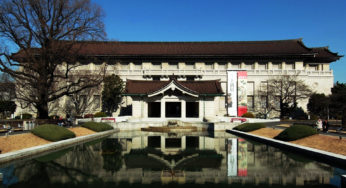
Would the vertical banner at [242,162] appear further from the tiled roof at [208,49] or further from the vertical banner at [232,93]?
the tiled roof at [208,49]

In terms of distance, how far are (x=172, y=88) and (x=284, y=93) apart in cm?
2385

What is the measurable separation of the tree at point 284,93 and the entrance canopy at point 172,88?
48.4 ft

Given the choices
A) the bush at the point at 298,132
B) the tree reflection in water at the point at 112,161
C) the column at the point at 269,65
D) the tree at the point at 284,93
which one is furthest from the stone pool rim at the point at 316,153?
the column at the point at 269,65

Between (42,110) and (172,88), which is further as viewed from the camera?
(172,88)

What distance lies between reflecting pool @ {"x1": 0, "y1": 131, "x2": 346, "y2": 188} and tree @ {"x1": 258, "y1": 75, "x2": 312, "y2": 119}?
34.7m

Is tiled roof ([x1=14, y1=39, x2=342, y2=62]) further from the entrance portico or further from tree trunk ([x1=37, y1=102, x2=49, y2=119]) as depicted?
tree trunk ([x1=37, y1=102, x2=49, y2=119])

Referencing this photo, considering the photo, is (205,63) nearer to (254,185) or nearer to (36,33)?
(36,33)

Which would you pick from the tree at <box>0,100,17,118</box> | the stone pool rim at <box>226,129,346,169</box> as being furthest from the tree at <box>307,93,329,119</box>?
the tree at <box>0,100,17,118</box>

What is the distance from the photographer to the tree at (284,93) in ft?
151

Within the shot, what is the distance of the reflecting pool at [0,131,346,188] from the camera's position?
8.86 m

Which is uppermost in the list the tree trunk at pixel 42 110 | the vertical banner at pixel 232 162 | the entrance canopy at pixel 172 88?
the entrance canopy at pixel 172 88

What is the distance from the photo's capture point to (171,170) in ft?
34.7

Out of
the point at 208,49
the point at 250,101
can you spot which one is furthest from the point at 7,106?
the point at 250,101

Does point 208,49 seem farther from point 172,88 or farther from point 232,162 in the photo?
point 232,162
